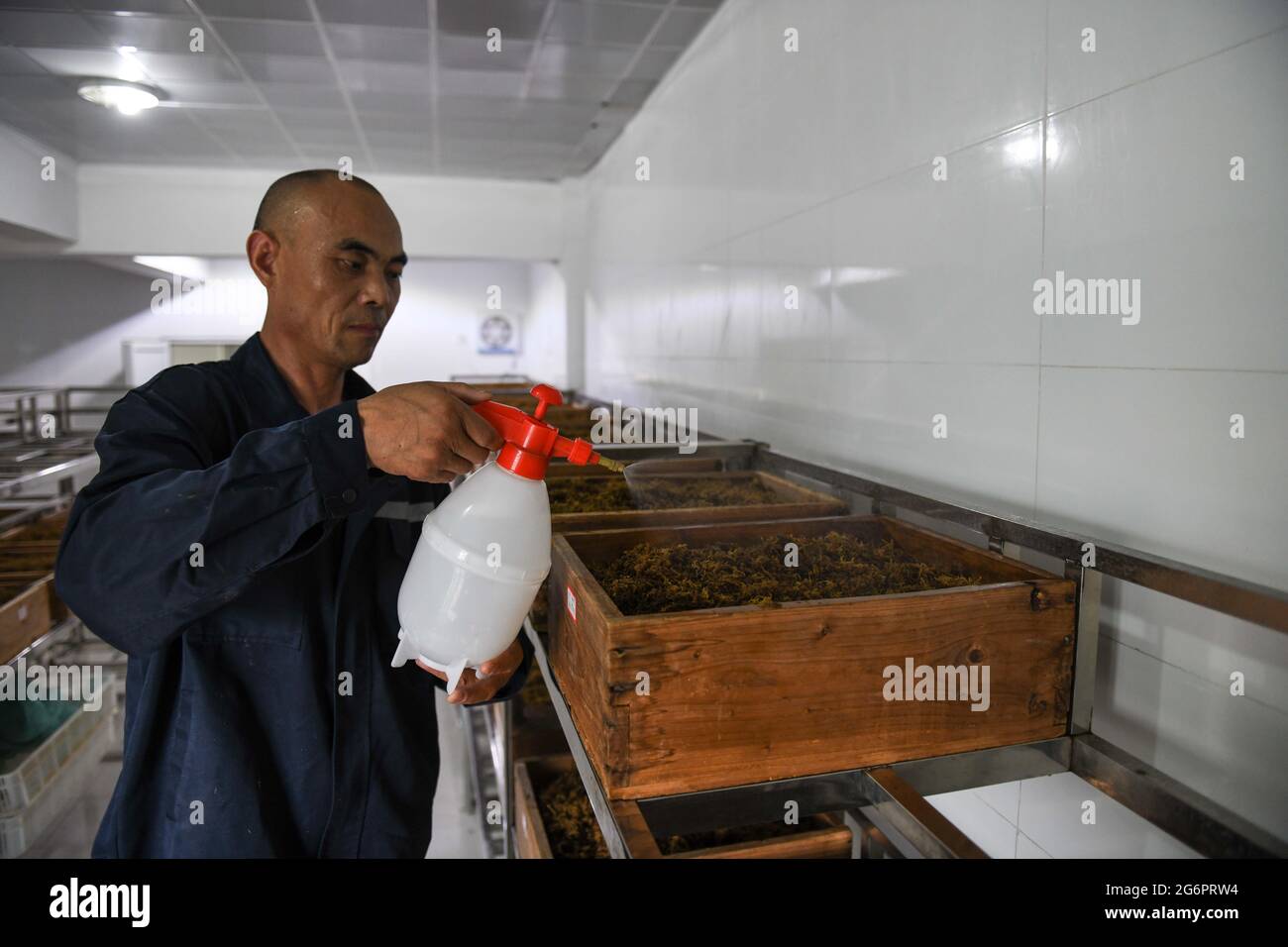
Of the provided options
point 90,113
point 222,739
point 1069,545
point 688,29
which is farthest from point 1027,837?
point 90,113

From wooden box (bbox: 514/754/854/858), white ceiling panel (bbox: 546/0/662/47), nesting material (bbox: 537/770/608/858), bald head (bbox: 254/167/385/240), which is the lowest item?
nesting material (bbox: 537/770/608/858)

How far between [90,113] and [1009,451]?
5437 mm

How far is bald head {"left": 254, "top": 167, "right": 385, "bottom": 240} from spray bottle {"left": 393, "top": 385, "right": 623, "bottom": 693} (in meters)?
0.52

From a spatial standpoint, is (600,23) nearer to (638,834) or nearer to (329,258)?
(329,258)

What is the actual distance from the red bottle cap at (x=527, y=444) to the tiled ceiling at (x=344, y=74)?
2.88 m

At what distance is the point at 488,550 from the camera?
885mm

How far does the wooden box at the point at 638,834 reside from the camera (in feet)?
2.75

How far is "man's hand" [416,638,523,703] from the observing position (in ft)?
3.81

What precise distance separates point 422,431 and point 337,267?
0.48m

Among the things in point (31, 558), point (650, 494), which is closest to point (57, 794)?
point (31, 558)

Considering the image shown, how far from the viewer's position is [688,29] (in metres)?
3.37

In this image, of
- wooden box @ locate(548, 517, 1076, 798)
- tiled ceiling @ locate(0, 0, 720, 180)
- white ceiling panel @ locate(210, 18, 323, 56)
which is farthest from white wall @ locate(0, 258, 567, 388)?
wooden box @ locate(548, 517, 1076, 798)

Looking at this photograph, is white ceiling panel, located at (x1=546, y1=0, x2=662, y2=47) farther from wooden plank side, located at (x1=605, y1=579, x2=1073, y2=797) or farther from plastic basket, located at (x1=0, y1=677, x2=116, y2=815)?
plastic basket, located at (x1=0, y1=677, x2=116, y2=815)
